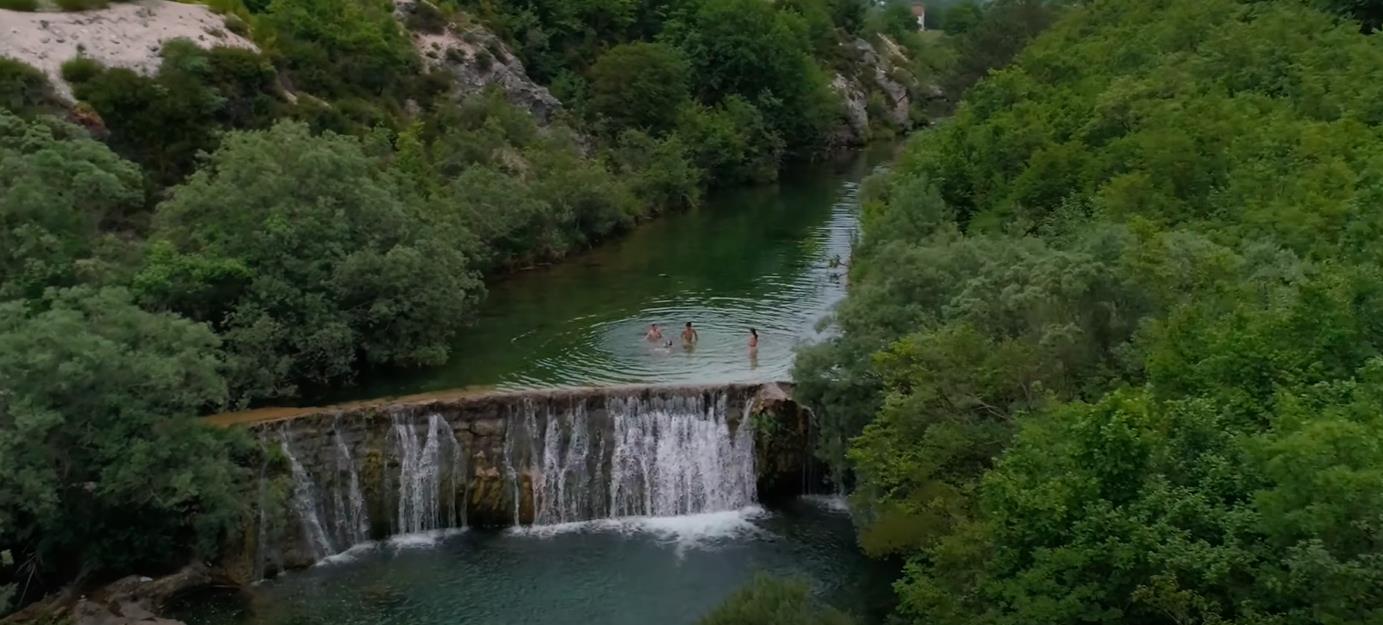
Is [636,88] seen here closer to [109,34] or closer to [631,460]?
[109,34]

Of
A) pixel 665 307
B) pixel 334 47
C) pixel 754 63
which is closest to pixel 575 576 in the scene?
pixel 665 307

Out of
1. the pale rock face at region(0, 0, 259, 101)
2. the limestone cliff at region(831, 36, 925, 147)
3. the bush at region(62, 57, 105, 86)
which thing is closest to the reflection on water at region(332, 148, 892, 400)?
the pale rock face at region(0, 0, 259, 101)

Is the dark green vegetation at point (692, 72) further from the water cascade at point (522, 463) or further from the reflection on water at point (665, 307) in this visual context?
the water cascade at point (522, 463)

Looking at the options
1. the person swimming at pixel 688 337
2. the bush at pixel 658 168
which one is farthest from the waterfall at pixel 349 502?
the bush at pixel 658 168

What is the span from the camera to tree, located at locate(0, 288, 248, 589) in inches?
754

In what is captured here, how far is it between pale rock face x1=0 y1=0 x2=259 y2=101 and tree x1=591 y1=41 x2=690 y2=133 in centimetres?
1994

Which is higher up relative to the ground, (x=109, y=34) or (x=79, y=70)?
(x=109, y=34)

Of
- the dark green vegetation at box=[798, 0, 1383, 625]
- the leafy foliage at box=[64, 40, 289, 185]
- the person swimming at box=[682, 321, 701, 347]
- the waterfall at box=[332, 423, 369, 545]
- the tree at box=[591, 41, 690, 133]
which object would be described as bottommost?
the waterfall at box=[332, 423, 369, 545]

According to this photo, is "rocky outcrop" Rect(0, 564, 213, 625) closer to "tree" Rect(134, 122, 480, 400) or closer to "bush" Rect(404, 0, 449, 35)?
"tree" Rect(134, 122, 480, 400)

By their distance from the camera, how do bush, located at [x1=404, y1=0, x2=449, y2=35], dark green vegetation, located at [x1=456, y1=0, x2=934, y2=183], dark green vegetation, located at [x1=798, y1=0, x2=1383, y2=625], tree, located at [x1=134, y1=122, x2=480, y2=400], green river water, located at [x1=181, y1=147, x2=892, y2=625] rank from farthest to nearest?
dark green vegetation, located at [x1=456, y1=0, x2=934, y2=183] < bush, located at [x1=404, y1=0, x2=449, y2=35] < tree, located at [x1=134, y1=122, x2=480, y2=400] < green river water, located at [x1=181, y1=147, x2=892, y2=625] < dark green vegetation, located at [x1=798, y1=0, x2=1383, y2=625]

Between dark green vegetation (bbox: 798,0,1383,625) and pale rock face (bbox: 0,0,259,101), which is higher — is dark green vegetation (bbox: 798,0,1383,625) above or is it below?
below

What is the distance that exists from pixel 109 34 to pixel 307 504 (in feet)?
73.6

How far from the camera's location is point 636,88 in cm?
5800

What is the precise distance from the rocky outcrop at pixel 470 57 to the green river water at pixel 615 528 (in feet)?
33.8
